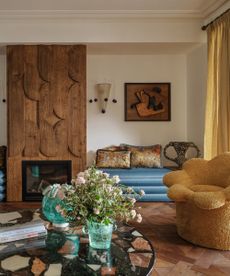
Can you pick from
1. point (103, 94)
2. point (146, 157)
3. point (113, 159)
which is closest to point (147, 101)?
point (103, 94)

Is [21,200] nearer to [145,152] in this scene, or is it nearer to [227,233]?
[145,152]

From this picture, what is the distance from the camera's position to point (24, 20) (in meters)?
4.09

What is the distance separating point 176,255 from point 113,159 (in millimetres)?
2116

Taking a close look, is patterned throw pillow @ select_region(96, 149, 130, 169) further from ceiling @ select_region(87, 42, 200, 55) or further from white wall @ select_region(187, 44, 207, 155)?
ceiling @ select_region(87, 42, 200, 55)

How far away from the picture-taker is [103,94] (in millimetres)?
4797

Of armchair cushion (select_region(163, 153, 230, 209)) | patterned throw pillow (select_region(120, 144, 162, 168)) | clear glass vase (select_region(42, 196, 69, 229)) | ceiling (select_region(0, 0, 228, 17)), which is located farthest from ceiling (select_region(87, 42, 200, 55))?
clear glass vase (select_region(42, 196, 69, 229))

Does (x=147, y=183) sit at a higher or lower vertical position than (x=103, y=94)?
lower

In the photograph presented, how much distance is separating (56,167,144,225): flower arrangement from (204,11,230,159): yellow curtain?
2.37 m

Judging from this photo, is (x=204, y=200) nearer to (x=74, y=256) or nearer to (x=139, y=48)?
(x=74, y=256)

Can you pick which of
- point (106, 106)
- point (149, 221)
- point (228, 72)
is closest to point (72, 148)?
point (106, 106)

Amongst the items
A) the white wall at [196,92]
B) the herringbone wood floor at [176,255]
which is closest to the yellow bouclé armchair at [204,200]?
the herringbone wood floor at [176,255]

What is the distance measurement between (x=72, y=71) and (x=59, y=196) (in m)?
2.82

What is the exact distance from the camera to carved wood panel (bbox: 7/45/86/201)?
4195mm

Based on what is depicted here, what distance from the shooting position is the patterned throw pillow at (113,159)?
4.36m
